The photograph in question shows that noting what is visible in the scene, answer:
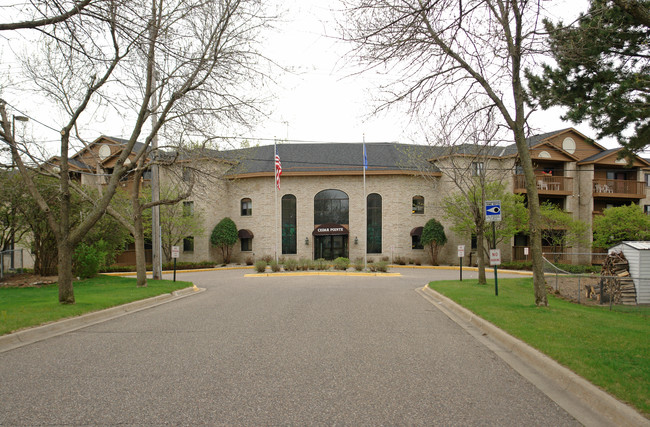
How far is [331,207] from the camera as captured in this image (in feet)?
132

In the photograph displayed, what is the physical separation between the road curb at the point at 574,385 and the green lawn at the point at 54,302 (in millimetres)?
8640

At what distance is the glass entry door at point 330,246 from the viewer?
40.3 meters

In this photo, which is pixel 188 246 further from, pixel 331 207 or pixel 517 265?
pixel 517 265

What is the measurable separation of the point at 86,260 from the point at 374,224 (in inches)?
931

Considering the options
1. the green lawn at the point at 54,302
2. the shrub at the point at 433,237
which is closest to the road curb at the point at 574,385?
the green lawn at the point at 54,302

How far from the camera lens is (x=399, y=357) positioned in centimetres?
698

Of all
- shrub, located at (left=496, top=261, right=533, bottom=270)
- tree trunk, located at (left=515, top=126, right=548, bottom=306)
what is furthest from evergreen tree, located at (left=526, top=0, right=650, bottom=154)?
shrub, located at (left=496, top=261, right=533, bottom=270)

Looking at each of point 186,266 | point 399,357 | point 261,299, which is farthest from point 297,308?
point 186,266

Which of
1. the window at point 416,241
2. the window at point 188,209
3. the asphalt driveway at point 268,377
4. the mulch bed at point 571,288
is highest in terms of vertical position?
the window at point 188,209

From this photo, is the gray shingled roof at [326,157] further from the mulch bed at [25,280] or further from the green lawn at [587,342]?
the green lawn at [587,342]

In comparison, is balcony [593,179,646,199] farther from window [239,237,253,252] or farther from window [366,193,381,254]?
window [239,237,253,252]

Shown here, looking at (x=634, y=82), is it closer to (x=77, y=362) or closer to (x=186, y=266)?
(x=77, y=362)

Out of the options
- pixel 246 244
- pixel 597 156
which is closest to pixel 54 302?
pixel 246 244

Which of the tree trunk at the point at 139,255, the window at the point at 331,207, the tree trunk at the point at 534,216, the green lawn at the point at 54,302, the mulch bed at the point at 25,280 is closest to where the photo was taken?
the green lawn at the point at 54,302
